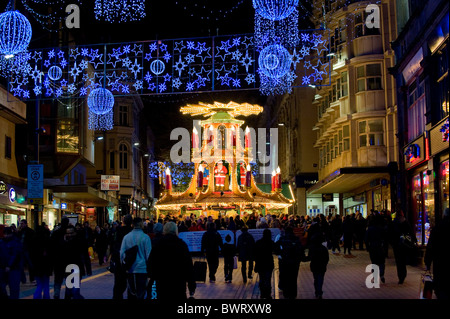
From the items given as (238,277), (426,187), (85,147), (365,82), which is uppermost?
(365,82)

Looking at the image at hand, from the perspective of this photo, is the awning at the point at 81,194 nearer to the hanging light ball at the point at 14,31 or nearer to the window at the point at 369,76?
the window at the point at 369,76

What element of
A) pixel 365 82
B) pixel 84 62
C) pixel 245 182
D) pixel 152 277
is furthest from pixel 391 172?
pixel 152 277

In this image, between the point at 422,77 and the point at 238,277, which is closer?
the point at 238,277

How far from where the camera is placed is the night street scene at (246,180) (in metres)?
13.3

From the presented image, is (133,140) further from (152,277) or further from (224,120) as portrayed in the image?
(152,277)

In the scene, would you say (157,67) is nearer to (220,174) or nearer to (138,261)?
(138,261)

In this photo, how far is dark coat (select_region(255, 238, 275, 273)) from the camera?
614 inches

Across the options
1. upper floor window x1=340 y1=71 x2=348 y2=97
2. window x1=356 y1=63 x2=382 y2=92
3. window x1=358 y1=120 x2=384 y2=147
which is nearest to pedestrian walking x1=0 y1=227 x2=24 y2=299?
window x1=358 y1=120 x2=384 y2=147

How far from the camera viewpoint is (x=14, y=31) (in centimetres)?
1805

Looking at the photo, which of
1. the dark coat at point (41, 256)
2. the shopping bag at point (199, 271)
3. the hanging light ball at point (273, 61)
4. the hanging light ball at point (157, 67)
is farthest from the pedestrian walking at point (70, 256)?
the hanging light ball at point (157, 67)

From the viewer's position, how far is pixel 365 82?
37.8 meters

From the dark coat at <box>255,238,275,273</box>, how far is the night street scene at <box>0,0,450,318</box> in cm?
6

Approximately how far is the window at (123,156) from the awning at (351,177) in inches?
1045

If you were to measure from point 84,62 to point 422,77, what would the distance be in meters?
12.9
